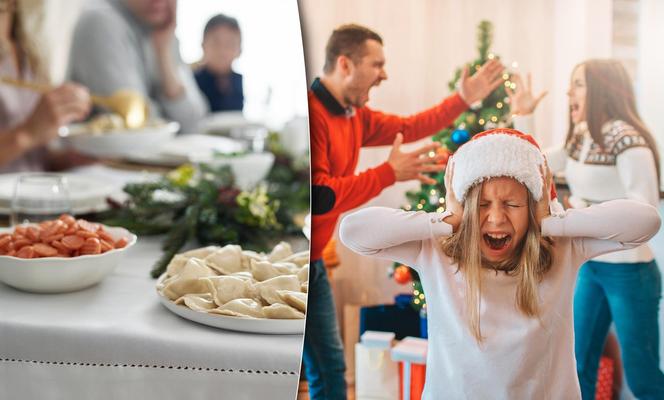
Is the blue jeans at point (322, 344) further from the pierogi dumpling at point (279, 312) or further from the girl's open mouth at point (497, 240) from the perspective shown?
the girl's open mouth at point (497, 240)

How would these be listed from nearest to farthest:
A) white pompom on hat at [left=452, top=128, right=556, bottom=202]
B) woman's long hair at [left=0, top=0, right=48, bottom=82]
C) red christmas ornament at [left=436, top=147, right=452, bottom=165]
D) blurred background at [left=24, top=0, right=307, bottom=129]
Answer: white pompom on hat at [left=452, top=128, right=556, bottom=202]
red christmas ornament at [left=436, top=147, right=452, bottom=165]
blurred background at [left=24, top=0, right=307, bottom=129]
woman's long hair at [left=0, top=0, right=48, bottom=82]

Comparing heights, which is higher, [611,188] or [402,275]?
[611,188]

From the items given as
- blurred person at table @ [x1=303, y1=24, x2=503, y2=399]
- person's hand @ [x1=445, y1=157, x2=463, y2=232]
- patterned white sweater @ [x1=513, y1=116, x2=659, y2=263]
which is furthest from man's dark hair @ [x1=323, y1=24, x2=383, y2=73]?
patterned white sweater @ [x1=513, y1=116, x2=659, y2=263]

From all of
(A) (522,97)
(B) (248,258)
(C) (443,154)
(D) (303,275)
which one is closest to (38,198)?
(B) (248,258)

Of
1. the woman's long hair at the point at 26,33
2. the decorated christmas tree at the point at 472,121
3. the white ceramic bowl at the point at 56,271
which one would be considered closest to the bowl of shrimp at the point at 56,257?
the white ceramic bowl at the point at 56,271

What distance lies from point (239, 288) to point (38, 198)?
1.57ft

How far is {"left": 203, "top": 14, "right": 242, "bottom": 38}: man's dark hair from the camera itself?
4.37 ft

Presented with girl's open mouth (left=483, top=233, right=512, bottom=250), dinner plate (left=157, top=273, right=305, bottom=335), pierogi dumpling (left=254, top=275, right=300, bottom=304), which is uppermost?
girl's open mouth (left=483, top=233, right=512, bottom=250)

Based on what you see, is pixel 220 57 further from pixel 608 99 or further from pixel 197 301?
pixel 608 99

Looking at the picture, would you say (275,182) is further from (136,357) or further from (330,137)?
(136,357)

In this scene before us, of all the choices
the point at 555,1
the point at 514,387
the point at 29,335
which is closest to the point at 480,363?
the point at 514,387

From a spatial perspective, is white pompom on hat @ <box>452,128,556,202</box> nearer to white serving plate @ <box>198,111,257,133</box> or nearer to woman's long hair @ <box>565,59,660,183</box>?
woman's long hair @ <box>565,59,660,183</box>

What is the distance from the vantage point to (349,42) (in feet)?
3.74

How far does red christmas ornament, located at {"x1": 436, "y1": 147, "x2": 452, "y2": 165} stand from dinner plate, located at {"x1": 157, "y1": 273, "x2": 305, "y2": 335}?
1.11ft
